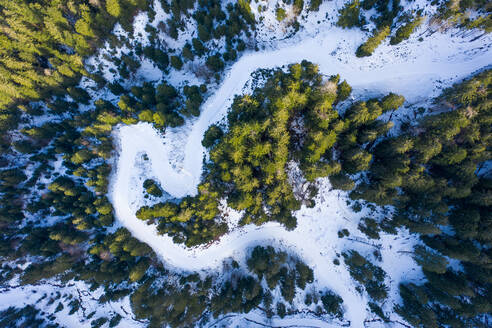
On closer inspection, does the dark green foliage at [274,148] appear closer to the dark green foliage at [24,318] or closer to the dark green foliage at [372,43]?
the dark green foliage at [372,43]

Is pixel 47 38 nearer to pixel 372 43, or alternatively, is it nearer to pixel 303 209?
pixel 372 43

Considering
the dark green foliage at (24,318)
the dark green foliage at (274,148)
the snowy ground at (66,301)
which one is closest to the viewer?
the dark green foliage at (274,148)

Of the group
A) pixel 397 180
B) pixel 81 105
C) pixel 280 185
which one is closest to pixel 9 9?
pixel 81 105

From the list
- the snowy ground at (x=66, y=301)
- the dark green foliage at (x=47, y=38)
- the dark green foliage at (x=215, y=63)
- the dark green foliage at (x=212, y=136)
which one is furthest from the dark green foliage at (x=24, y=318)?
the dark green foliage at (x=215, y=63)

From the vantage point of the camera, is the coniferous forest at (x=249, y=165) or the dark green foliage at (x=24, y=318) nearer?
the coniferous forest at (x=249, y=165)

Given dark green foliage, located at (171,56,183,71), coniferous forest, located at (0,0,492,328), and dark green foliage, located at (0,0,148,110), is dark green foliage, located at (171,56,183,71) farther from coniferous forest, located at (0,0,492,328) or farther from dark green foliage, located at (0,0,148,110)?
dark green foliage, located at (0,0,148,110)

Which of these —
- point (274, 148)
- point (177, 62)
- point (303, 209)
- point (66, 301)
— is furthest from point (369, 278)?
point (66, 301)
